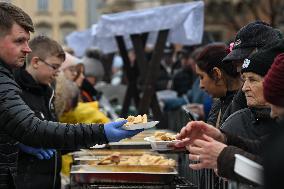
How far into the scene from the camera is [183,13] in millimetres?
13055

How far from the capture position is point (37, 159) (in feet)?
19.9

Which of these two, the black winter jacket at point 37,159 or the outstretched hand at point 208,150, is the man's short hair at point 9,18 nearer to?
the black winter jacket at point 37,159

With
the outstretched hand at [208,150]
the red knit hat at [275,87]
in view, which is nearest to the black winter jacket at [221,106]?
the outstretched hand at [208,150]

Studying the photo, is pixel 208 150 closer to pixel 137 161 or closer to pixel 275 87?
pixel 275 87

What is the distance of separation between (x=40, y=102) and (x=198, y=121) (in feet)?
8.99

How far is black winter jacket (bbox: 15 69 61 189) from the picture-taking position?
19.5 feet

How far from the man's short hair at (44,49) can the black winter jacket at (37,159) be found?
0.31 m

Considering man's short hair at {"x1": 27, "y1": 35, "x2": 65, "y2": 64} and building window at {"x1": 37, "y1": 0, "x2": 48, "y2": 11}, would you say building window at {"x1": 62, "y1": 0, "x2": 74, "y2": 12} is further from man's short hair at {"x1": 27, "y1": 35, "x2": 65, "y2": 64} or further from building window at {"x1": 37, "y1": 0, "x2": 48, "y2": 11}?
man's short hair at {"x1": 27, "y1": 35, "x2": 65, "y2": 64}

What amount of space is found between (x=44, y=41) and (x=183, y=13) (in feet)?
21.4

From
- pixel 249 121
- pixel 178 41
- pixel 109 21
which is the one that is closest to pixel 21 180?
pixel 249 121

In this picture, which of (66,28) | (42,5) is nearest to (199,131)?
(66,28)

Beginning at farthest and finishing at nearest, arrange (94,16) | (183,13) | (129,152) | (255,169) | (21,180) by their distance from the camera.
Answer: (94,16) < (183,13) < (129,152) < (21,180) < (255,169)

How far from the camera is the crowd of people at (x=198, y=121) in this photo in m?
3.46

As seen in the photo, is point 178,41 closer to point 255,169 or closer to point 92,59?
point 92,59
